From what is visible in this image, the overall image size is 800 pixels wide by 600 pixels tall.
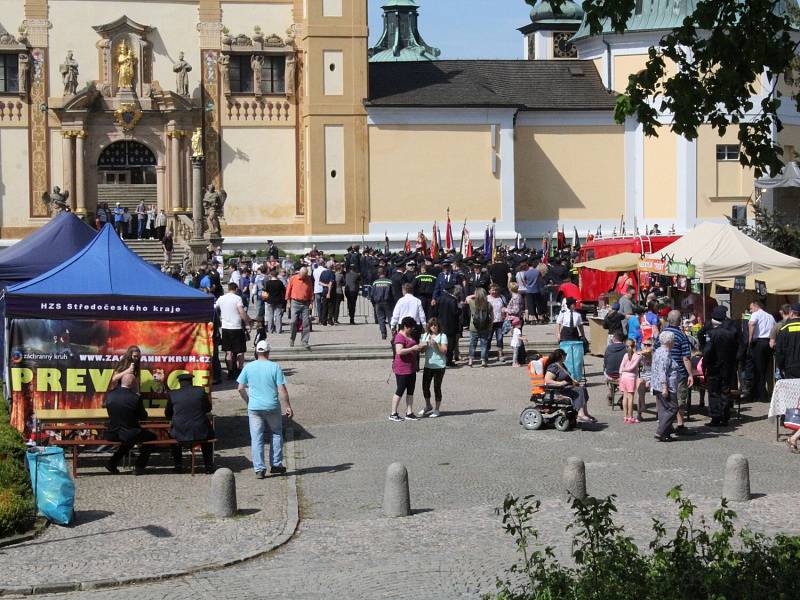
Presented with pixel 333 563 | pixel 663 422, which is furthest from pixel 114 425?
pixel 663 422

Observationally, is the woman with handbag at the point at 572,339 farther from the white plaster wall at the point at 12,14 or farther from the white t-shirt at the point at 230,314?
the white plaster wall at the point at 12,14

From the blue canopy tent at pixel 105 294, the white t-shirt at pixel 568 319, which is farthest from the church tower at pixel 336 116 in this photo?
the blue canopy tent at pixel 105 294

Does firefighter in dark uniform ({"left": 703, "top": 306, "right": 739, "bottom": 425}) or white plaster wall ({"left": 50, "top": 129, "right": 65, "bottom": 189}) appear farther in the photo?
white plaster wall ({"left": 50, "top": 129, "right": 65, "bottom": 189})

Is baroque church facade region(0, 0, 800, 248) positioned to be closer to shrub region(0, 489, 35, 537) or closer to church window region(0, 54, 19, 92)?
church window region(0, 54, 19, 92)

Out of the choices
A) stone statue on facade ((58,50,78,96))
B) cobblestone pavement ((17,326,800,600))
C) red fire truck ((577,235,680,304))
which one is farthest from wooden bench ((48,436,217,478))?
stone statue on facade ((58,50,78,96))

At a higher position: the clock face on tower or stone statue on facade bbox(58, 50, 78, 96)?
the clock face on tower

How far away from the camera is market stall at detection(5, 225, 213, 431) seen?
18.0 meters

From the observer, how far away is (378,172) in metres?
51.1

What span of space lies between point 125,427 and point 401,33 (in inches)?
3202

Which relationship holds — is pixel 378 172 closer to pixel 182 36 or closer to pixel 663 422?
pixel 182 36

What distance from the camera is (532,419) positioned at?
65.9 feet

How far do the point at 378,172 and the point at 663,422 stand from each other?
1298 inches

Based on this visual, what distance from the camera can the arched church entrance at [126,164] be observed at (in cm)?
5159

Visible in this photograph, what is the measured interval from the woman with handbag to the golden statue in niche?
1140 inches
